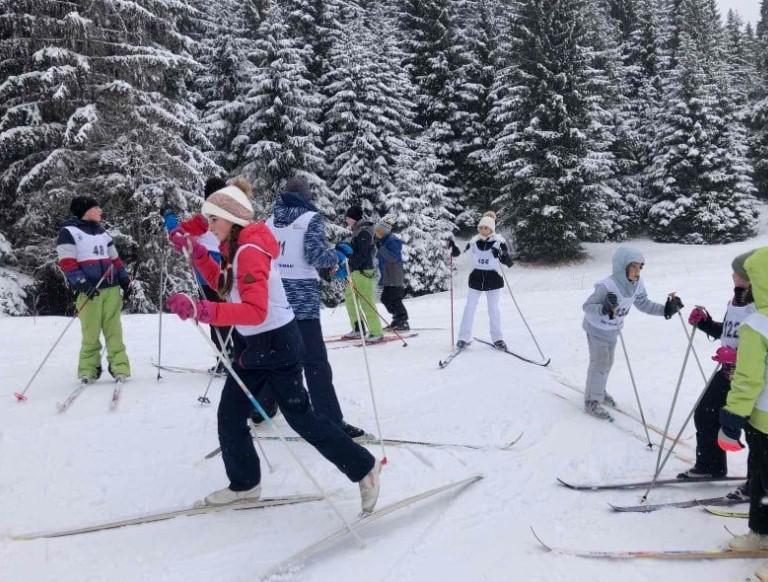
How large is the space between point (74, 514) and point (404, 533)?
86.0 inches

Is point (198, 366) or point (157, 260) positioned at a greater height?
point (157, 260)

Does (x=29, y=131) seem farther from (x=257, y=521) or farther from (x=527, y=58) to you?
(x=527, y=58)

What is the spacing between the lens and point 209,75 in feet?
76.8

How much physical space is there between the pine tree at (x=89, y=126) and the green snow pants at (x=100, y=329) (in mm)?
8808

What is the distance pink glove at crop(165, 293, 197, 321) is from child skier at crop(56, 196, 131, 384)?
12.3 feet

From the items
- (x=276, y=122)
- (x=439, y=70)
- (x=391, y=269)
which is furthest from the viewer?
(x=439, y=70)

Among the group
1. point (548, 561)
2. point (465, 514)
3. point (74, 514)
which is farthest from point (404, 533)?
point (74, 514)

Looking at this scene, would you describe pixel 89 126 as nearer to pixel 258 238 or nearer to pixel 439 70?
pixel 258 238

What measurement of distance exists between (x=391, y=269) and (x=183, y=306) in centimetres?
690

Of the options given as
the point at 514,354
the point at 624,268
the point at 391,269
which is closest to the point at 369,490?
the point at 624,268

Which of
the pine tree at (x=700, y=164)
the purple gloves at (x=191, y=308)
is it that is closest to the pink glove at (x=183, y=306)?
the purple gloves at (x=191, y=308)

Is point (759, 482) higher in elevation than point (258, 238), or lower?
lower

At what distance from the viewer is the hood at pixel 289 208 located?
441 centimetres

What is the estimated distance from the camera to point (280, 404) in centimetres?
324
